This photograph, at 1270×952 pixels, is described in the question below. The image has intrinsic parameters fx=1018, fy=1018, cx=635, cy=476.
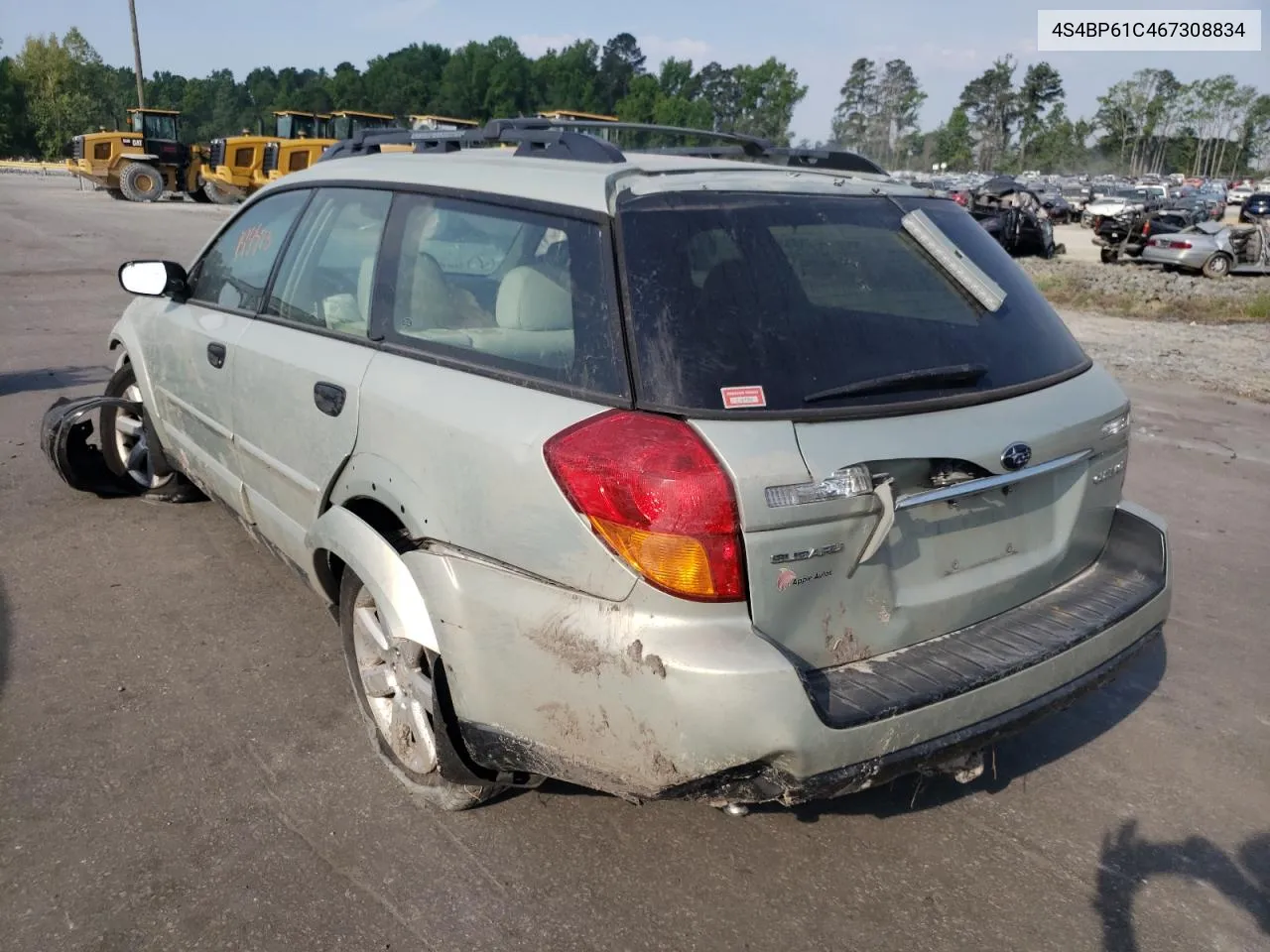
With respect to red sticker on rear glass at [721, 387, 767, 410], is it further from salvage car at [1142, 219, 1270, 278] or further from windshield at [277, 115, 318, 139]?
windshield at [277, 115, 318, 139]

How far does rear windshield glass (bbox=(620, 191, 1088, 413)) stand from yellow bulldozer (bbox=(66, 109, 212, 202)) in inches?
1451

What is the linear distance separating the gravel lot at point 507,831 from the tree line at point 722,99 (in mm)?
87596

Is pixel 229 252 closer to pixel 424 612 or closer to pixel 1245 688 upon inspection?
pixel 424 612

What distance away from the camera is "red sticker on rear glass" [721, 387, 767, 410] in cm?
227

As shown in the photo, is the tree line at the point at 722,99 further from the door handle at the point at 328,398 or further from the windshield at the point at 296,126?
the door handle at the point at 328,398

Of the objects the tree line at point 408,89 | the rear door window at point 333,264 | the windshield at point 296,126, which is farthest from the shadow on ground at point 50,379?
the tree line at point 408,89

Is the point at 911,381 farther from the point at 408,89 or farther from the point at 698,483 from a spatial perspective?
the point at 408,89

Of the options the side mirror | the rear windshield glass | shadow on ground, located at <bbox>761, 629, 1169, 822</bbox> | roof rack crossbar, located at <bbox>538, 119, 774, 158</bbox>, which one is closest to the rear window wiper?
the rear windshield glass

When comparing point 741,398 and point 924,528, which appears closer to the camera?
point 741,398

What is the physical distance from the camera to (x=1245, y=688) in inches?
146

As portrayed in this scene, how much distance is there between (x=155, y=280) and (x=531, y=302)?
2.43 metres

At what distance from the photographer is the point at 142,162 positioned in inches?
1353

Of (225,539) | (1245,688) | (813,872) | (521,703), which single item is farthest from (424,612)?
(1245,688)

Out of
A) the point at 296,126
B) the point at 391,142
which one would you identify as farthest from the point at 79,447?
the point at 296,126
